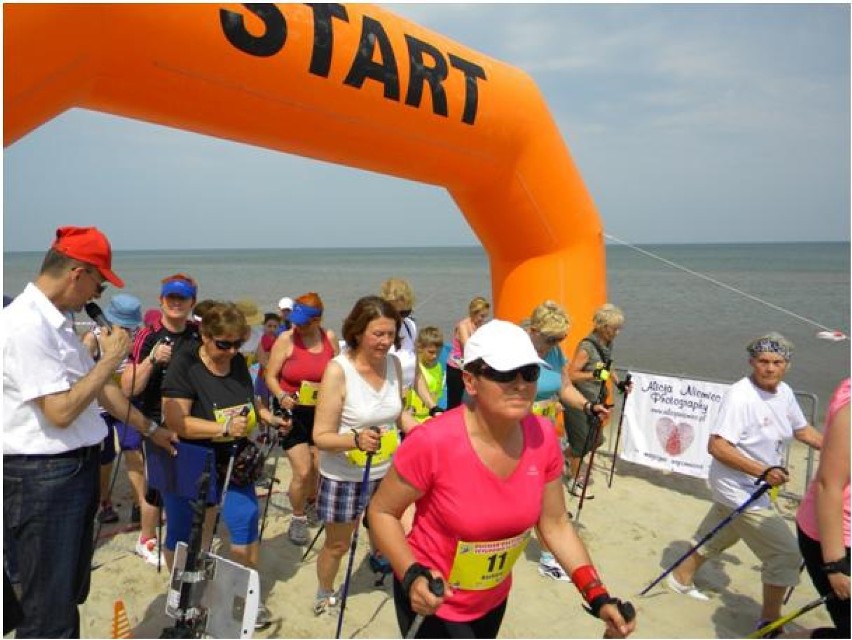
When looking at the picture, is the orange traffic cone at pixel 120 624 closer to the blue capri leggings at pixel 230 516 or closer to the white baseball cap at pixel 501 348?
the blue capri leggings at pixel 230 516

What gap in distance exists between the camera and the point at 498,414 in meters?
2.00

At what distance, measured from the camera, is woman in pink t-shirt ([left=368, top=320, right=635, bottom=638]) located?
78.2 inches

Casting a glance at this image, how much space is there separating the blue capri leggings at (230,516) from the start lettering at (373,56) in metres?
2.83

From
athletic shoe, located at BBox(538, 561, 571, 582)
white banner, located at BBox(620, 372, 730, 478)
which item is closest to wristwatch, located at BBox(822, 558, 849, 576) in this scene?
athletic shoe, located at BBox(538, 561, 571, 582)

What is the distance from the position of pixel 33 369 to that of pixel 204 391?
3.26 feet

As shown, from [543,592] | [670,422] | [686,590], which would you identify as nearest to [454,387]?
[670,422]

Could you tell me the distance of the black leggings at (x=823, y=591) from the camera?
7.77ft

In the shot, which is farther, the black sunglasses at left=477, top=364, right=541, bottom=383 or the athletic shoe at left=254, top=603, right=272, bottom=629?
the athletic shoe at left=254, top=603, right=272, bottom=629

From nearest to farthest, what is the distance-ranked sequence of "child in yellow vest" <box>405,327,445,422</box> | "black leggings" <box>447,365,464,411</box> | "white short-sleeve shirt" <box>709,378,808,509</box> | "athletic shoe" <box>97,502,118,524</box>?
1. "white short-sleeve shirt" <box>709,378,808,509</box>
2. "athletic shoe" <box>97,502,118,524</box>
3. "child in yellow vest" <box>405,327,445,422</box>
4. "black leggings" <box>447,365,464,411</box>

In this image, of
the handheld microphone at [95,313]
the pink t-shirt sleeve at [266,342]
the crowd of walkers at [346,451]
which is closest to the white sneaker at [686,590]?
the crowd of walkers at [346,451]

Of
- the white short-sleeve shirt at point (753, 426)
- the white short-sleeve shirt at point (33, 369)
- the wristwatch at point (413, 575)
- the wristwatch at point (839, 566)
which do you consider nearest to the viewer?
the wristwatch at point (413, 575)

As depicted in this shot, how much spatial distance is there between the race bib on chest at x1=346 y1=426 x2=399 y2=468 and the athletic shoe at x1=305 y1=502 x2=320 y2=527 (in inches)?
65.9

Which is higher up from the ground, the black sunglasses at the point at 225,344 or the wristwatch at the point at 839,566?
the black sunglasses at the point at 225,344

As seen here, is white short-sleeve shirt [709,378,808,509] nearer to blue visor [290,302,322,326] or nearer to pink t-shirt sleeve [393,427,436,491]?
pink t-shirt sleeve [393,427,436,491]
